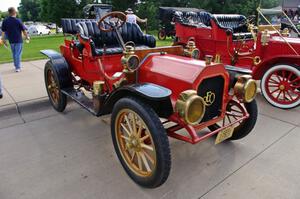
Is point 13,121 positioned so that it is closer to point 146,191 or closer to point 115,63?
point 115,63

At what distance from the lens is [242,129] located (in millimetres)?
2623

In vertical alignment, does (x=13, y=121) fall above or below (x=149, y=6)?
below

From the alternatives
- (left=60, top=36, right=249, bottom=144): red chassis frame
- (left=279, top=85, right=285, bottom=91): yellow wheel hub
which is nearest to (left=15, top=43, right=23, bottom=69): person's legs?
(left=60, top=36, right=249, bottom=144): red chassis frame

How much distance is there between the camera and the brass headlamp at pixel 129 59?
2318 mm

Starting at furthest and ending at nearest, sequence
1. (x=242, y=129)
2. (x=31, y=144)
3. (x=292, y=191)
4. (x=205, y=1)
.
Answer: (x=205, y=1)
(x=31, y=144)
(x=242, y=129)
(x=292, y=191)

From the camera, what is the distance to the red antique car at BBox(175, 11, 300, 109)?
3.80 meters

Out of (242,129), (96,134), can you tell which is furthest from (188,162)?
(96,134)

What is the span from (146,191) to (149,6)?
77.7ft

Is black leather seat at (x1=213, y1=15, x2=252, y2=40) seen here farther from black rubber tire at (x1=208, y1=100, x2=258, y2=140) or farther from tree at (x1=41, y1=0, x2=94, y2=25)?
tree at (x1=41, y1=0, x2=94, y2=25)

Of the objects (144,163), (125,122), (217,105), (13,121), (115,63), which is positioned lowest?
(13,121)

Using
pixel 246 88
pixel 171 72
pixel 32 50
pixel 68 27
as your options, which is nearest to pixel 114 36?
pixel 68 27

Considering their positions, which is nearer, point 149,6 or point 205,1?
point 149,6

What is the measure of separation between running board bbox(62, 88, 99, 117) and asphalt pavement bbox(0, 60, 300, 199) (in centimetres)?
38

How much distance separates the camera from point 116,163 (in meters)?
2.45
